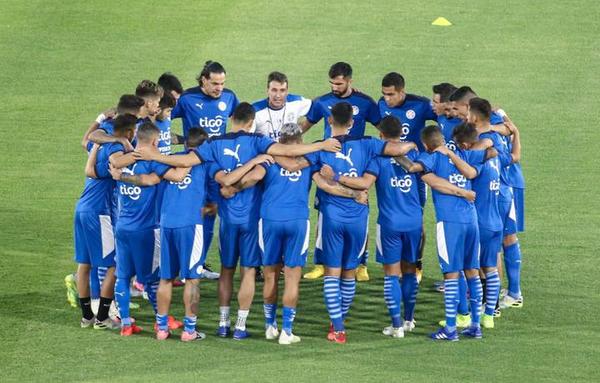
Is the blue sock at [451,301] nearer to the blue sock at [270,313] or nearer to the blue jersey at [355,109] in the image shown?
the blue sock at [270,313]

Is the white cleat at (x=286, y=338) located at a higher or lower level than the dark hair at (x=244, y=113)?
lower

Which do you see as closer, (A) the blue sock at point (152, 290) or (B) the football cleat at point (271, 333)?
(B) the football cleat at point (271, 333)

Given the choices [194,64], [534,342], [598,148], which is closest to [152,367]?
[534,342]

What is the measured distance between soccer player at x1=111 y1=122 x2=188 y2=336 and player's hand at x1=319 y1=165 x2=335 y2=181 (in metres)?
1.26

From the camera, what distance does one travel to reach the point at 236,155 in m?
12.8

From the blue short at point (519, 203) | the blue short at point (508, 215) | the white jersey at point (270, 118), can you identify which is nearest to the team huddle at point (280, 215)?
the blue short at point (508, 215)

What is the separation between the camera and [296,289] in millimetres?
12789

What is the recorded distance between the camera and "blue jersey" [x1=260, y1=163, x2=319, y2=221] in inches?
499

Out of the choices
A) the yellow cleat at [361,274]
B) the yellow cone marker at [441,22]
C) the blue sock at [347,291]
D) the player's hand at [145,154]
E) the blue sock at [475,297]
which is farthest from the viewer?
the yellow cone marker at [441,22]

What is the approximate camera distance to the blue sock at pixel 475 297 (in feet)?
42.2

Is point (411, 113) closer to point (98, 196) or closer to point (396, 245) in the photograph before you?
point (396, 245)

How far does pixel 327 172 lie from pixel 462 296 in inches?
69.0

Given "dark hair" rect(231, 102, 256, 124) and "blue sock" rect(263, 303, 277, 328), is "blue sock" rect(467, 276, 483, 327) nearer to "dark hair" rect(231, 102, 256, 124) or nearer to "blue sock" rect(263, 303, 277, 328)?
"blue sock" rect(263, 303, 277, 328)

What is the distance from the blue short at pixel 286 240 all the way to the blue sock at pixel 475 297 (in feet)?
5.18
